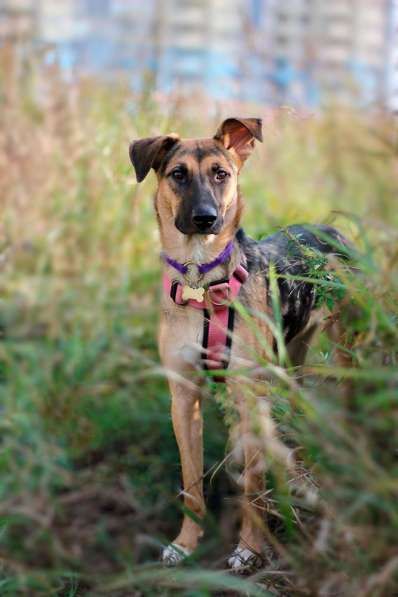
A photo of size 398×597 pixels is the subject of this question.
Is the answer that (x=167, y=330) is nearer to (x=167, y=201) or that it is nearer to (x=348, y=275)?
(x=167, y=201)

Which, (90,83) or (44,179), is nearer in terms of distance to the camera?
(44,179)

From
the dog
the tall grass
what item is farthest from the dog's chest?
the tall grass

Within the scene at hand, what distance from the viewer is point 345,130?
8914 mm

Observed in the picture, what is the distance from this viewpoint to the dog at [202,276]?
350 centimetres

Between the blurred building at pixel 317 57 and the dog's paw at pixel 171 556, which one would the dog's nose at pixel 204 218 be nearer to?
the dog's paw at pixel 171 556

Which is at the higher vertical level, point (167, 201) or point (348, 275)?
point (167, 201)

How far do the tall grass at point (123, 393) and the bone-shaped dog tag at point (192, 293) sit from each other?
40cm

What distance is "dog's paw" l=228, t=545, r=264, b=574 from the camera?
299cm

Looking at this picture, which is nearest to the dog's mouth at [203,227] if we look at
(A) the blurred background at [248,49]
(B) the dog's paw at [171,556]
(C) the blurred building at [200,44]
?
(A) the blurred background at [248,49]

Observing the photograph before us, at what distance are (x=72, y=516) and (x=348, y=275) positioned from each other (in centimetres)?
215

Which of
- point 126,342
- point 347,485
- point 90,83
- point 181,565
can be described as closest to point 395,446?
point 347,485

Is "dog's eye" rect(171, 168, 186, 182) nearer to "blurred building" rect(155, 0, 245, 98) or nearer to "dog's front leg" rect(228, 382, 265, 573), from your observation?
"dog's front leg" rect(228, 382, 265, 573)

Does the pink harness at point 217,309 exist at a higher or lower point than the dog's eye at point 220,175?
lower

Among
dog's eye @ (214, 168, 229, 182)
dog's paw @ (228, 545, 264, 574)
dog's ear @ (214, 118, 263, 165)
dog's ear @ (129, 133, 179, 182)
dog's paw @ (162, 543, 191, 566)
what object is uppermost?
dog's ear @ (214, 118, 263, 165)
